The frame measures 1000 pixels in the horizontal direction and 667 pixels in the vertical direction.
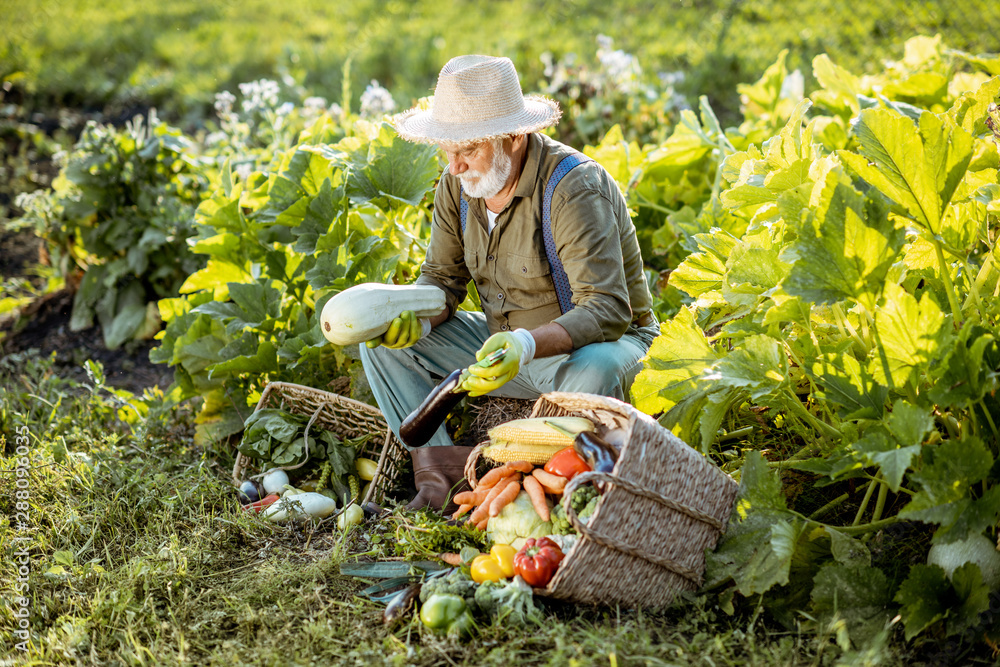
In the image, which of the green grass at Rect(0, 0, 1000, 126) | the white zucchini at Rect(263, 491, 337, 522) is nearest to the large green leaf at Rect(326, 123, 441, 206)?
the white zucchini at Rect(263, 491, 337, 522)

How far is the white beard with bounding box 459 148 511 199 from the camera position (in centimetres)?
271

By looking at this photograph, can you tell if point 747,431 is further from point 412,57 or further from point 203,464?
point 412,57

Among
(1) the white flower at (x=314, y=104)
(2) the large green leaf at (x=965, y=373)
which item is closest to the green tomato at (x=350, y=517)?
(2) the large green leaf at (x=965, y=373)

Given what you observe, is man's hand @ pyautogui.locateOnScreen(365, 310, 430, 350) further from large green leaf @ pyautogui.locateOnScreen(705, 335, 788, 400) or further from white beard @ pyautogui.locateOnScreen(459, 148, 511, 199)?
large green leaf @ pyautogui.locateOnScreen(705, 335, 788, 400)

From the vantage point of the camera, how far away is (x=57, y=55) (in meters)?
8.64

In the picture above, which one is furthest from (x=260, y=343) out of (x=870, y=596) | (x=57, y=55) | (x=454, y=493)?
(x=57, y=55)

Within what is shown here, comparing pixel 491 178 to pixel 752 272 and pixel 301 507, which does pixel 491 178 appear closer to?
pixel 752 272

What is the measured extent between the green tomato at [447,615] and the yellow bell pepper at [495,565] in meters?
0.12

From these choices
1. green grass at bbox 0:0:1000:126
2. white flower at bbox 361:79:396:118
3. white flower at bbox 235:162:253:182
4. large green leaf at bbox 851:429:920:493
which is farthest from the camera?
green grass at bbox 0:0:1000:126

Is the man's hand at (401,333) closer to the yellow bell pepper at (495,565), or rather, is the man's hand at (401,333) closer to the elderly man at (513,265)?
the elderly man at (513,265)

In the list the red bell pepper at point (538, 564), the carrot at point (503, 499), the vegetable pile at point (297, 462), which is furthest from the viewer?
the vegetable pile at point (297, 462)

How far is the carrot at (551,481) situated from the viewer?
232cm

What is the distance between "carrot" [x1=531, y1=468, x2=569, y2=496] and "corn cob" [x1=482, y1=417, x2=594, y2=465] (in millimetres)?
56

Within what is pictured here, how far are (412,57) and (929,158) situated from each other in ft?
19.6
